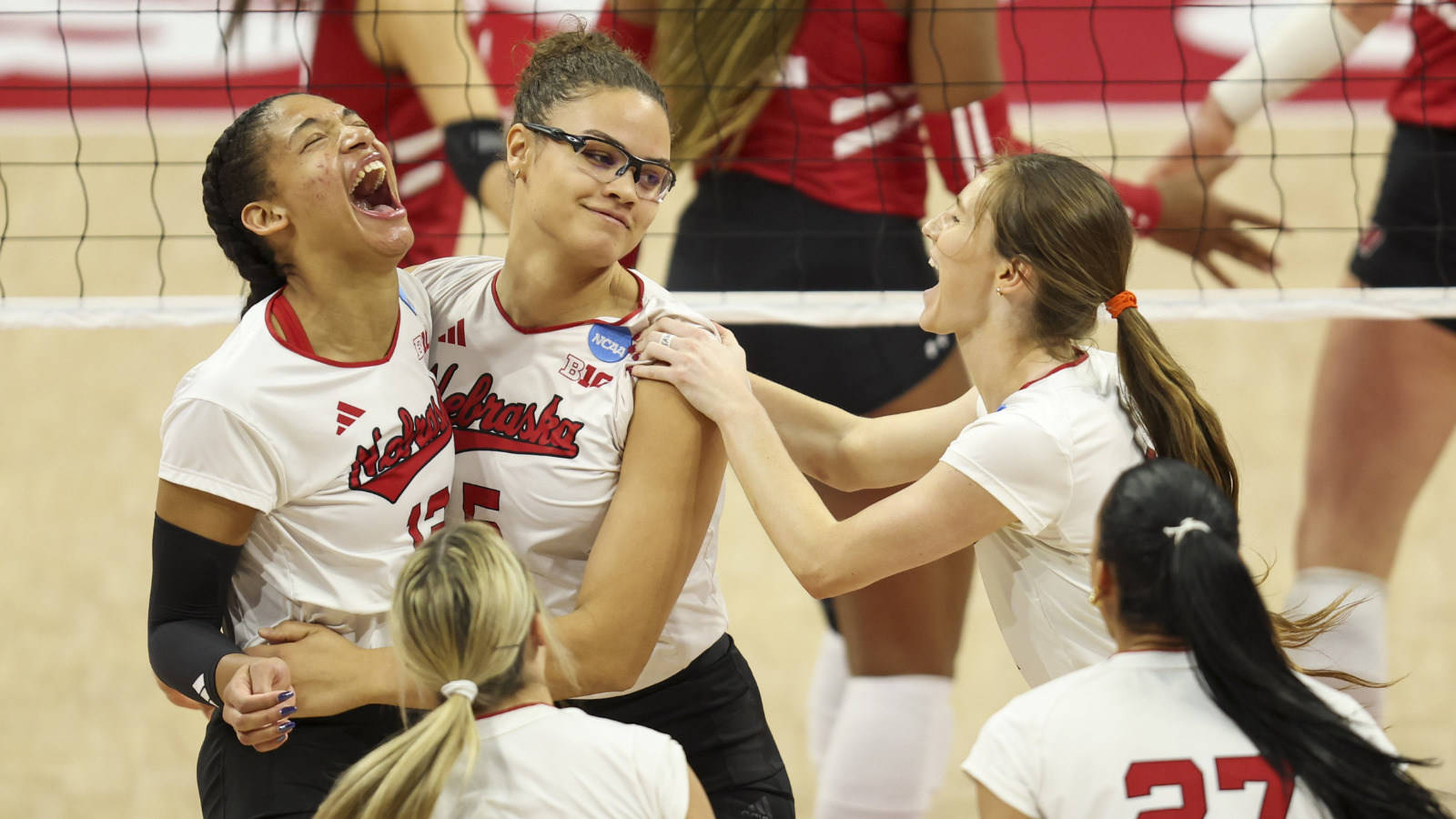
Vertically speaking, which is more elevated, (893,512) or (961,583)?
(893,512)

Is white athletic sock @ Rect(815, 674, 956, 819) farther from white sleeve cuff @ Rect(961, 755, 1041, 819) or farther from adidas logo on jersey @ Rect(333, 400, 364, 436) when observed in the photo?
adidas logo on jersey @ Rect(333, 400, 364, 436)

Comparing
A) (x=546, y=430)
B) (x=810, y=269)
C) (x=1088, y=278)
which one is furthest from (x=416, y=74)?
(x=1088, y=278)

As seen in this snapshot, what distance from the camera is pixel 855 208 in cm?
353

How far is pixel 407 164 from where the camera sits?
12.5 feet

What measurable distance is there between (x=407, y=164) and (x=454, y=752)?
256 cm

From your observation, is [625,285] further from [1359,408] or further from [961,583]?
[1359,408]

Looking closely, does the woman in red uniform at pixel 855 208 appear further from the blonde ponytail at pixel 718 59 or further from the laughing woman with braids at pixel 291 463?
the laughing woman with braids at pixel 291 463

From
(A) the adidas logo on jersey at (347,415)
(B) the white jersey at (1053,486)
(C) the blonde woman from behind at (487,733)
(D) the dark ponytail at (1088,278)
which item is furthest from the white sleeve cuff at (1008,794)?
(A) the adidas logo on jersey at (347,415)

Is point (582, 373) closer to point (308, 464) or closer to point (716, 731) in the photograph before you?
point (308, 464)

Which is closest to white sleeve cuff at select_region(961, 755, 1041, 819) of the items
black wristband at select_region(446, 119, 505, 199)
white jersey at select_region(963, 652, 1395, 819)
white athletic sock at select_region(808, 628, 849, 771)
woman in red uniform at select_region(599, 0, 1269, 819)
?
white jersey at select_region(963, 652, 1395, 819)

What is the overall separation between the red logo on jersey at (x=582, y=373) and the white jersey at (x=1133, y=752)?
795mm

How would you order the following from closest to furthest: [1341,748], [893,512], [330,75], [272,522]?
1. [1341,748]
2. [272,522]
3. [893,512]
4. [330,75]

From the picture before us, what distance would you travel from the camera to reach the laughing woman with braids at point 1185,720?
1.55 m

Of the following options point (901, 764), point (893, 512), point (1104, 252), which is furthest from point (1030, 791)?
point (901, 764)
